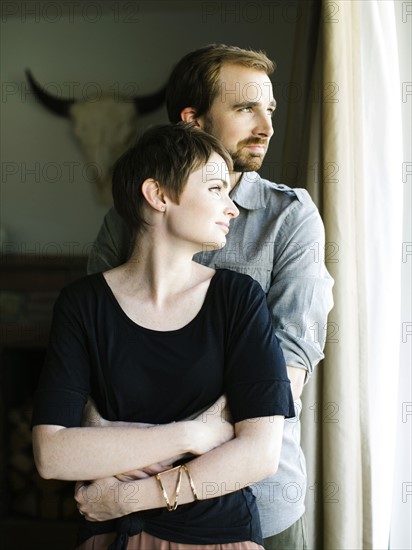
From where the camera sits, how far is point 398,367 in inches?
81.8

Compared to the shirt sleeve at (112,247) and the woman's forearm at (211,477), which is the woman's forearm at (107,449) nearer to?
the woman's forearm at (211,477)

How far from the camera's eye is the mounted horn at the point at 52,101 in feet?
11.8

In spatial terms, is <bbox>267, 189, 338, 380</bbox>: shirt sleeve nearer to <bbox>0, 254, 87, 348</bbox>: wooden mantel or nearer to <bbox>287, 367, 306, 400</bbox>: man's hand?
<bbox>287, 367, 306, 400</bbox>: man's hand

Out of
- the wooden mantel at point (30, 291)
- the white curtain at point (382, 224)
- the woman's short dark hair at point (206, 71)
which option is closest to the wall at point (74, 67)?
the wooden mantel at point (30, 291)

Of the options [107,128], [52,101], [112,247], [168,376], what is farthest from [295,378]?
[52,101]

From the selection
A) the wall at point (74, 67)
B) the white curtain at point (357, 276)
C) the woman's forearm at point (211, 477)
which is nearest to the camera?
the woman's forearm at point (211, 477)

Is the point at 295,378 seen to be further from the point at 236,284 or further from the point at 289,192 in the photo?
the point at 289,192

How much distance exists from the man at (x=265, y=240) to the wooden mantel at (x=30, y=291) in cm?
166

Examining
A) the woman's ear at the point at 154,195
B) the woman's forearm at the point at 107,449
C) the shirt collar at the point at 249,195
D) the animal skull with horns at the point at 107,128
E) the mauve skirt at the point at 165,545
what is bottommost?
the mauve skirt at the point at 165,545

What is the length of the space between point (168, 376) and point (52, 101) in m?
2.57

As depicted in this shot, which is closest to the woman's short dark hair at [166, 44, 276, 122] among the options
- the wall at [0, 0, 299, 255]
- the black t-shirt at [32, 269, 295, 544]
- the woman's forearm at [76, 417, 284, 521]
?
the black t-shirt at [32, 269, 295, 544]

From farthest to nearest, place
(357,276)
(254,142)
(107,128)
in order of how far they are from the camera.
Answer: (107,128), (357,276), (254,142)

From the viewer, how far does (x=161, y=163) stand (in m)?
1.36

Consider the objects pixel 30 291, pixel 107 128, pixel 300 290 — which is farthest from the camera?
pixel 107 128
